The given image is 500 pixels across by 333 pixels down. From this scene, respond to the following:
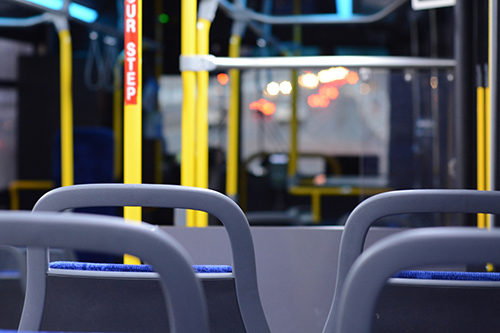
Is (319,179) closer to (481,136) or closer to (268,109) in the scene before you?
(268,109)

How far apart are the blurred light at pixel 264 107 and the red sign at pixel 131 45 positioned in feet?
10.4

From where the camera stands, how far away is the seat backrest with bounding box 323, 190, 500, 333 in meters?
0.74

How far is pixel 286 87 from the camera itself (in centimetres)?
430

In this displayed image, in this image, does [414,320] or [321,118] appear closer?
[414,320]

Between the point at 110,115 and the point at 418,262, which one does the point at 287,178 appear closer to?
the point at 110,115

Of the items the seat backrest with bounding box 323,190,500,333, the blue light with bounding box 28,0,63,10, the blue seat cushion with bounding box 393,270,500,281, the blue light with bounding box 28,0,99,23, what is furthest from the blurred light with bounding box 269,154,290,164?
the blue seat cushion with bounding box 393,270,500,281

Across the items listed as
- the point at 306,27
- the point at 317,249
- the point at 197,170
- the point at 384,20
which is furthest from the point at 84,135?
the point at 384,20

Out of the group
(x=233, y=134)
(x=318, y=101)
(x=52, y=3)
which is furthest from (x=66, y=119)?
(x=318, y=101)

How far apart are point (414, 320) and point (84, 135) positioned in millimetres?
2352

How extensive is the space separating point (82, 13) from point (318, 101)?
253 cm

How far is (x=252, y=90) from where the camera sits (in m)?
4.28

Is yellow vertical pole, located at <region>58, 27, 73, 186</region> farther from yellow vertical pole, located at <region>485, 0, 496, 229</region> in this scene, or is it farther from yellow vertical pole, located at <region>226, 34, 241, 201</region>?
yellow vertical pole, located at <region>485, 0, 496, 229</region>

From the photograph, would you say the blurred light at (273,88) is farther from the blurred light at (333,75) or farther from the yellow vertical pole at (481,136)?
the yellow vertical pole at (481,136)

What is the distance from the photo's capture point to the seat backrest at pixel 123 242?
395 millimetres
